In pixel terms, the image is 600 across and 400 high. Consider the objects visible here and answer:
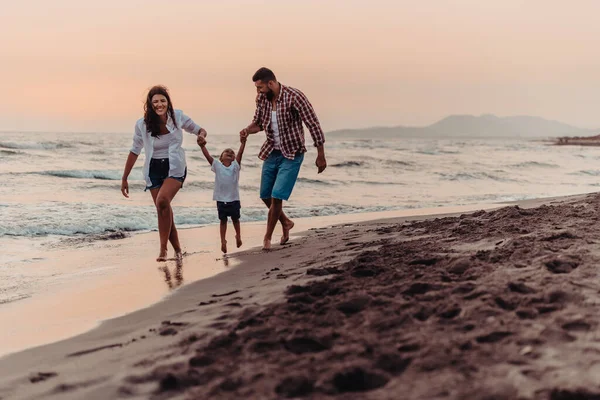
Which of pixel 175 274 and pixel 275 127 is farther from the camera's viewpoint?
pixel 275 127

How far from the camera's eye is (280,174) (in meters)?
6.21

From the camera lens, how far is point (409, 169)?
23.8m

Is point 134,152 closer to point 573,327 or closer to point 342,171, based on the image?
point 573,327

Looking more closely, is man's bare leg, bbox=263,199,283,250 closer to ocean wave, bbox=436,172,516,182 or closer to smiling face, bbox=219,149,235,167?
smiling face, bbox=219,149,235,167

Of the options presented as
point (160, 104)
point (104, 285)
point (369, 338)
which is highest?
point (160, 104)

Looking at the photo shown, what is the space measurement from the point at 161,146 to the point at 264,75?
1.24m

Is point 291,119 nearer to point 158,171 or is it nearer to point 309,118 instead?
point 309,118

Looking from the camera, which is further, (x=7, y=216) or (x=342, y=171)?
(x=342, y=171)

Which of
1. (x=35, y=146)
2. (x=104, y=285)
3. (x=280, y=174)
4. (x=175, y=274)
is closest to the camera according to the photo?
(x=104, y=285)

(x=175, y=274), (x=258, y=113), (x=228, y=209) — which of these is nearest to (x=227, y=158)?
(x=228, y=209)

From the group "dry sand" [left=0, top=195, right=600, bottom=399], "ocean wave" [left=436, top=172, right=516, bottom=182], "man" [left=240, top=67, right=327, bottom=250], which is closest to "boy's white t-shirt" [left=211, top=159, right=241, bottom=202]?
"man" [left=240, top=67, right=327, bottom=250]

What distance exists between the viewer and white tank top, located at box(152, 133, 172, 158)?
5895mm

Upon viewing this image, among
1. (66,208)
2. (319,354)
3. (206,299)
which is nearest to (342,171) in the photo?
(66,208)

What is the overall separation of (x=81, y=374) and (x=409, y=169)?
71.8ft
